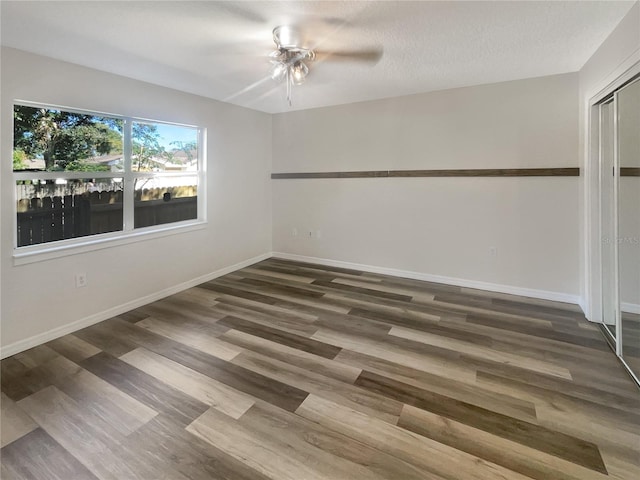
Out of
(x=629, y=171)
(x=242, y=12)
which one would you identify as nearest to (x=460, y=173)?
(x=629, y=171)

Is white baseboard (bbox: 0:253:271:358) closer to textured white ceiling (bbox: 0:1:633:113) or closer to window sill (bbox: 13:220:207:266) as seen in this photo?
window sill (bbox: 13:220:207:266)

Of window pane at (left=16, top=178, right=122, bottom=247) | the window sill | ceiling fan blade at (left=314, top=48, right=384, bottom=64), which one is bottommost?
the window sill

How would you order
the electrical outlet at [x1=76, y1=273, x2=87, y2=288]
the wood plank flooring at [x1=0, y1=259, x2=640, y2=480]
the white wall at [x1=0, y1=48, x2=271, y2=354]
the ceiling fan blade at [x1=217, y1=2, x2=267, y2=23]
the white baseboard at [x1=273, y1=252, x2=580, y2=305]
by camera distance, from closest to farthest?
the wood plank flooring at [x1=0, y1=259, x2=640, y2=480], the ceiling fan blade at [x1=217, y1=2, x2=267, y2=23], the white wall at [x1=0, y1=48, x2=271, y2=354], the electrical outlet at [x1=76, y1=273, x2=87, y2=288], the white baseboard at [x1=273, y1=252, x2=580, y2=305]

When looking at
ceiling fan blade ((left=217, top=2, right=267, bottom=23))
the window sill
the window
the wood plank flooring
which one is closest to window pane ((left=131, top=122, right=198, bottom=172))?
the window

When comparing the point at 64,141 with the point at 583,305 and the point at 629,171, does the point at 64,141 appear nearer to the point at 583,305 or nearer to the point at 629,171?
the point at 629,171

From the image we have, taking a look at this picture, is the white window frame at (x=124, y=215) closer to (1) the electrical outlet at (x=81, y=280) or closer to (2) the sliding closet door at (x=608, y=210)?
(1) the electrical outlet at (x=81, y=280)

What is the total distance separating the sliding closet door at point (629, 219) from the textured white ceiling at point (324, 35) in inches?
23.8

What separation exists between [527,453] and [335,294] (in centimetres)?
239

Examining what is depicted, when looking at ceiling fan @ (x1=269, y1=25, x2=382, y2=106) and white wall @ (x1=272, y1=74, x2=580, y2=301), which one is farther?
white wall @ (x1=272, y1=74, x2=580, y2=301)

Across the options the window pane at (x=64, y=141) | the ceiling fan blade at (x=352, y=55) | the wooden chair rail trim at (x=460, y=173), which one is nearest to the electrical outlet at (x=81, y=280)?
the window pane at (x=64, y=141)

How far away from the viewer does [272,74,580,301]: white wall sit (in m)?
3.44

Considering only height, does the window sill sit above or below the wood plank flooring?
above

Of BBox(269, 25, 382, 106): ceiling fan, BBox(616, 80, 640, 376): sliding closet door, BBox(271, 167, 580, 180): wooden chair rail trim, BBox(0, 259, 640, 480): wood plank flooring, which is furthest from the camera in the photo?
BBox(271, 167, 580, 180): wooden chair rail trim

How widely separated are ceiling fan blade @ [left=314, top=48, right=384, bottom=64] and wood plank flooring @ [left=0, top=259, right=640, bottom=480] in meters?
2.39
